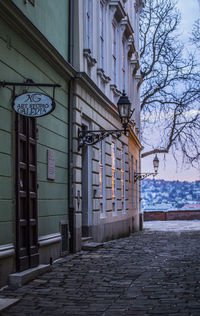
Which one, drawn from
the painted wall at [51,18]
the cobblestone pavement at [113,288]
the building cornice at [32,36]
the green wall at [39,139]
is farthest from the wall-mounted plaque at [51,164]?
the painted wall at [51,18]

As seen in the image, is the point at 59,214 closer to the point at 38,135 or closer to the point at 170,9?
the point at 38,135

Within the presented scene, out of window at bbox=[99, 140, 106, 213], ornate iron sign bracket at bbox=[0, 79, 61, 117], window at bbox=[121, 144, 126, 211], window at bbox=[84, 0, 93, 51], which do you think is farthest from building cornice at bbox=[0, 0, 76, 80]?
window at bbox=[121, 144, 126, 211]

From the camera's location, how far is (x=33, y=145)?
10.3 m

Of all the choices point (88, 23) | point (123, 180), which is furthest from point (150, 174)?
point (88, 23)

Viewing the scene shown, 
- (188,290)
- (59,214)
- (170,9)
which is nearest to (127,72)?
(170,9)

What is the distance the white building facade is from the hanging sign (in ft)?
16.2

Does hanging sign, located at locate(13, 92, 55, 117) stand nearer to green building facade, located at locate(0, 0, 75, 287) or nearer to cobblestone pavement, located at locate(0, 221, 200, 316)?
green building facade, located at locate(0, 0, 75, 287)

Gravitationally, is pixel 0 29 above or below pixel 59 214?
above

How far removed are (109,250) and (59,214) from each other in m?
2.36

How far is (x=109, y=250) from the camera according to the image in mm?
14133

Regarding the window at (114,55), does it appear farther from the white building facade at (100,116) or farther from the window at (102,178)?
the window at (102,178)

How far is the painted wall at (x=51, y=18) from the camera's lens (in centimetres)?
1037

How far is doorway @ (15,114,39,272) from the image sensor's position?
9.24 m

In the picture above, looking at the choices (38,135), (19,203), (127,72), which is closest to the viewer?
(19,203)
